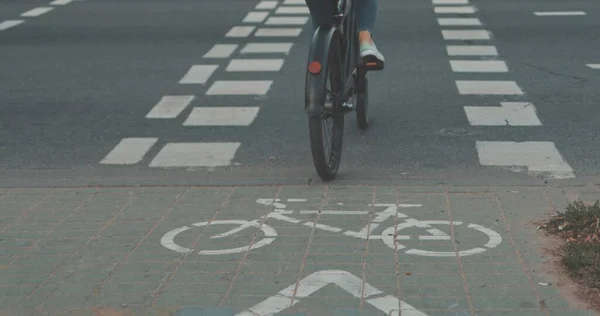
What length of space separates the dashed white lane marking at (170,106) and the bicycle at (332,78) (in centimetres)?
227

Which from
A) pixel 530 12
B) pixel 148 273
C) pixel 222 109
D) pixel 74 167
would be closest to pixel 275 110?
pixel 222 109

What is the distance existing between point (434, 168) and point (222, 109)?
273 cm

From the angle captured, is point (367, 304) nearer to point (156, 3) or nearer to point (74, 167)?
point (74, 167)

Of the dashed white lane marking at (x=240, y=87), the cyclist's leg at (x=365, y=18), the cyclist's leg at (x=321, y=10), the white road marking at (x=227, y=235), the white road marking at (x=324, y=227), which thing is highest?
the cyclist's leg at (x=321, y=10)

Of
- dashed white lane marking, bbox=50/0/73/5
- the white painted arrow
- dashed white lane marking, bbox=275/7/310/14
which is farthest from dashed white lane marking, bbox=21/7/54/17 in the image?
the white painted arrow

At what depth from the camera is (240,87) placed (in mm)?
10969

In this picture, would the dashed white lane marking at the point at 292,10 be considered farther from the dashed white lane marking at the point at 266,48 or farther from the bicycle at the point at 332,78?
the bicycle at the point at 332,78

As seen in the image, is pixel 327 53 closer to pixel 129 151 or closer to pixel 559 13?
pixel 129 151

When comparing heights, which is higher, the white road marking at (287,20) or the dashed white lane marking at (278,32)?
the dashed white lane marking at (278,32)

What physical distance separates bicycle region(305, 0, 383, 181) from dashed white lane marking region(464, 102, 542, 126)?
5.42 ft

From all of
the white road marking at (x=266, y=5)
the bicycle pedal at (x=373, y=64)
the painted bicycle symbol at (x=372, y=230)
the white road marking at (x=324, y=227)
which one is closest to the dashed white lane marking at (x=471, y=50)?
the white road marking at (x=266, y=5)

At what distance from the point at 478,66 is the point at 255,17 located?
16.8 ft

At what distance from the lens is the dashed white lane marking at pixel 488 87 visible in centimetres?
1049

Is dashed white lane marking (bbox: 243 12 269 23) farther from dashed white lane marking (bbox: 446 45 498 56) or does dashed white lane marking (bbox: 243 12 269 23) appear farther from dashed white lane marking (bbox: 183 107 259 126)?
dashed white lane marking (bbox: 183 107 259 126)
